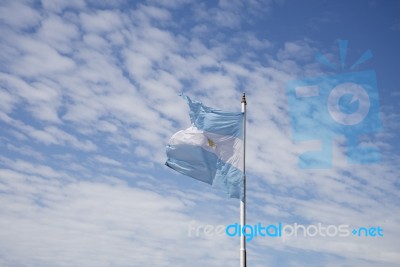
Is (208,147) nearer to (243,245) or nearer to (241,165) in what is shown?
(241,165)

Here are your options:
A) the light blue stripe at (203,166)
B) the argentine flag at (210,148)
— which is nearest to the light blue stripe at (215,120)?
the argentine flag at (210,148)

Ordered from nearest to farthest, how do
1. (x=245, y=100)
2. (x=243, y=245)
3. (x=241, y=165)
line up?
(x=243, y=245) < (x=241, y=165) < (x=245, y=100)

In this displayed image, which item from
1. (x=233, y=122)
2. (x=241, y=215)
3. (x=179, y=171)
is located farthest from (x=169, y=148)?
(x=241, y=215)

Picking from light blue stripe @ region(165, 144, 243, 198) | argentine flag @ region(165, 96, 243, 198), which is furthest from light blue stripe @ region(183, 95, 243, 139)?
light blue stripe @ region(165, 144, 243, 198)

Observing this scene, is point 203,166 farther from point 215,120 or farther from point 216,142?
point 215,120

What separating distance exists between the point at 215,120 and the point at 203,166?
90.2 inches

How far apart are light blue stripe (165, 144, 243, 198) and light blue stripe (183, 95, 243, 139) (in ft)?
3.97

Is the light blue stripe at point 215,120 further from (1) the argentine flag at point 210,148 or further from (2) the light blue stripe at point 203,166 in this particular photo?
(2) the light blue stripe at point 203,166

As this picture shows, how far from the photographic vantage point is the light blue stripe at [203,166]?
20.6 metres

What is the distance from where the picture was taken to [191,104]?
21.7 meters

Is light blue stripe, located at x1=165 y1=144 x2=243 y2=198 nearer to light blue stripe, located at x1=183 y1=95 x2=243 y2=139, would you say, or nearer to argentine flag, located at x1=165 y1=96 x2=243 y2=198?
argentine flag, located at x1=165 y1=96 x2=243 y2=198

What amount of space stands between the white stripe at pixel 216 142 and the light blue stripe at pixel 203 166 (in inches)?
7.5

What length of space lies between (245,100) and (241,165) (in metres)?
3.45

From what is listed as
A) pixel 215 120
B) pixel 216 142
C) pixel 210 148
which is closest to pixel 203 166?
pixel 210 148
